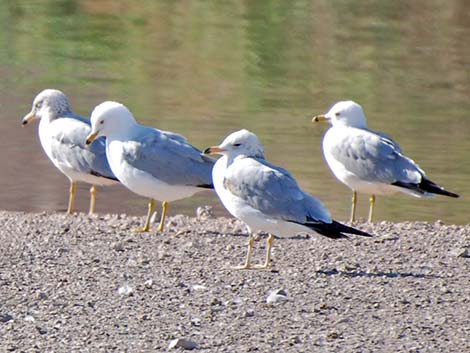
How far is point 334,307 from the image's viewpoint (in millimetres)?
7828

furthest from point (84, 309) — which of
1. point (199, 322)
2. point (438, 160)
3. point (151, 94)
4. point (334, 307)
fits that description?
point (151, 94)

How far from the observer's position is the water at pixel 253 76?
1270cm

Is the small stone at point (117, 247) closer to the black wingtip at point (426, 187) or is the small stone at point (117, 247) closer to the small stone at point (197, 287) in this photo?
the small stone at point (197, 287)

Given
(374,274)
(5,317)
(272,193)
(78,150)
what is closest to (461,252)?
(374,274)

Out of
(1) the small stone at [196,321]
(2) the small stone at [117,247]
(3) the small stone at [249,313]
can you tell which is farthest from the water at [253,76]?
(1) the small stone at [196,321]

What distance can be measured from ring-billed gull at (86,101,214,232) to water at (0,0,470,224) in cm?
166

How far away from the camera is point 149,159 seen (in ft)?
32.8

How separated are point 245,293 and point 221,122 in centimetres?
679

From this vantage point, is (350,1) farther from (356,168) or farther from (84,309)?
(84,309)

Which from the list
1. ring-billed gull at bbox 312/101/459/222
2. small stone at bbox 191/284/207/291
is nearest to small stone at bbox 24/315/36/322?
small stone at bbox 191/284/207/291

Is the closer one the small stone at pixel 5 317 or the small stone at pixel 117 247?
the small stone at pixel 5 317

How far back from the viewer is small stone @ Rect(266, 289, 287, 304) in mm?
7930

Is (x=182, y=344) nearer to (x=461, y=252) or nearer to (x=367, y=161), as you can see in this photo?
(x=461, y=252)

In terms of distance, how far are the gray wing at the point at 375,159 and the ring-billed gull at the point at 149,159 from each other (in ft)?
4.15
